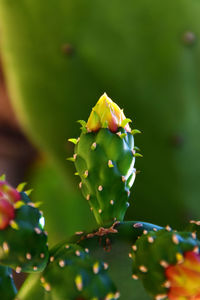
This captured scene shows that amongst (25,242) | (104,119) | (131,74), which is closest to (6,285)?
(25,242)

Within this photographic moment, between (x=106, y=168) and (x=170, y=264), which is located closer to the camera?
(x=170, y=264)

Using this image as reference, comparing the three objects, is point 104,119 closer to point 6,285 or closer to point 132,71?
point 6,285

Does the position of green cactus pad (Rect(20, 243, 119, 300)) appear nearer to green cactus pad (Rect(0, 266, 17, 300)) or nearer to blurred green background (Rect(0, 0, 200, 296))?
green cactus pad (Rect(0, 266, 17, 300))

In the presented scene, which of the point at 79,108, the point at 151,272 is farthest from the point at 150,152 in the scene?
the point at 151,272

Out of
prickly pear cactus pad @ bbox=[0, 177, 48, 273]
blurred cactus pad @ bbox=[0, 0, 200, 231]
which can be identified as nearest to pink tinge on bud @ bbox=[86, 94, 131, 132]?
prickly pear cactus pad @ bbox=[0, 177, 48, 273]

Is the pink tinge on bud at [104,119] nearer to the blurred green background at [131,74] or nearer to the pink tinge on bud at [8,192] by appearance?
the pink tinge on bud at [8,192]

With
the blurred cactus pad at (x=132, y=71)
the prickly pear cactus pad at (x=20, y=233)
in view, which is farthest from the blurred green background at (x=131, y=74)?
the prickly pear cactus pad at (x=20, y=233)
